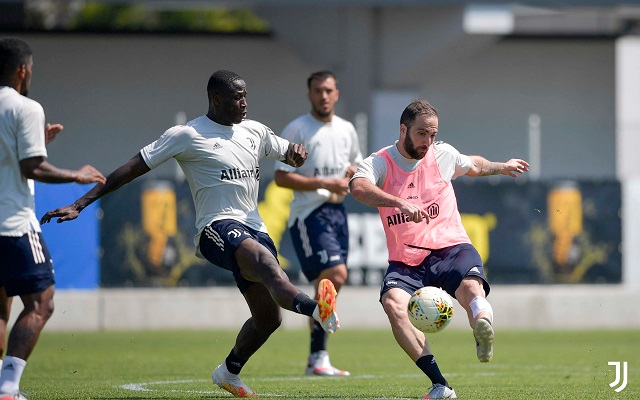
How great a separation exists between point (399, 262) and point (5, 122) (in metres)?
3.15

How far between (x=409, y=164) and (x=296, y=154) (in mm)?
876

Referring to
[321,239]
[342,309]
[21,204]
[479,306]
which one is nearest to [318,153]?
[321,239]

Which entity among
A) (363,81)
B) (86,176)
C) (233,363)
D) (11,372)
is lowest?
(233,363)

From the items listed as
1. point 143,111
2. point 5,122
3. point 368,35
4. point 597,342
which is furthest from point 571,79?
point 5,122

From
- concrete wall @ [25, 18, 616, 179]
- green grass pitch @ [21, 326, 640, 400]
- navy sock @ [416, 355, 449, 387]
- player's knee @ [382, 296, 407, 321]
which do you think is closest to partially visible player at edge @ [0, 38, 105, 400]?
green grass pitch @ [21, 326, 640, 400]

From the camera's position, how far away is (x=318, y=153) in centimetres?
1234

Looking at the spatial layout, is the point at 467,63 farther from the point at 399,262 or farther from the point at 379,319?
the point at 399,262

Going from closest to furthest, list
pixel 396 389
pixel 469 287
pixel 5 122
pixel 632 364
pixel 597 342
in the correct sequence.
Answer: pixel 5 122
pixel 469 287
pixel 396 389
pixel 632 364
pixel 597 342

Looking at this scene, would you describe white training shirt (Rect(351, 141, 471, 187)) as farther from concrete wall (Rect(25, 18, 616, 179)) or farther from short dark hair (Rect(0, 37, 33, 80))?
concrete wall (Rect(25, 18, 616, 179))

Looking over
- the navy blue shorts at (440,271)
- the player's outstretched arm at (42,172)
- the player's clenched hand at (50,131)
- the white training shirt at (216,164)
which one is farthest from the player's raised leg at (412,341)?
the player's clenched hand at (50,131)

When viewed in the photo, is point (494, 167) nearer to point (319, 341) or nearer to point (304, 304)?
point (304, 304)

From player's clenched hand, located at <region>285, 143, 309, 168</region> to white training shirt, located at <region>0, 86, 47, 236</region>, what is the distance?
2120 millimetres

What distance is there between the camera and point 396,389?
9.94 metres

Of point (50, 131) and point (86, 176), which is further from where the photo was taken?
point (50, 131)
